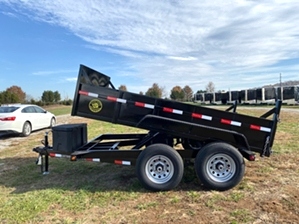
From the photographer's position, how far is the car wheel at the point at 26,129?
1180 centimetres

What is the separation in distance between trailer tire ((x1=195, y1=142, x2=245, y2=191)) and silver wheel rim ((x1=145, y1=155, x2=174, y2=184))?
463 mm

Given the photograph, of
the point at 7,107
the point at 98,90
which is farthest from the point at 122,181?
the point at 7,107

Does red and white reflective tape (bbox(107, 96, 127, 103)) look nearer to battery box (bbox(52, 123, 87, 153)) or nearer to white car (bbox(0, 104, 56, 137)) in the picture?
battery box (bbox(52, 123, 87, 153))

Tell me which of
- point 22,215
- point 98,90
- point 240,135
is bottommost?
point 22,215

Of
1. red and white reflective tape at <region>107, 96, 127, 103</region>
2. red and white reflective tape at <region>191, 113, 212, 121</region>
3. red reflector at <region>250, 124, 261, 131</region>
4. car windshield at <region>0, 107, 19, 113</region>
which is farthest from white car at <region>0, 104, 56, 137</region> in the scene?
red reflector at <region>250, 124, 261, 131</region>

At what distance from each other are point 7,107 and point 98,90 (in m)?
9.08

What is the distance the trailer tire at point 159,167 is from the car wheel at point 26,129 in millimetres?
9020

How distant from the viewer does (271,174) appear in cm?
533

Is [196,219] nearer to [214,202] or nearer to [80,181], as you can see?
[214,202]

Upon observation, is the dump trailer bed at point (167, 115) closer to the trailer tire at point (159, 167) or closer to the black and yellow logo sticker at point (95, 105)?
the black and yellow logo sticker at point (95, 105)

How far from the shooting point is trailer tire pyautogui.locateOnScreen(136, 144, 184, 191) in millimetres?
4445

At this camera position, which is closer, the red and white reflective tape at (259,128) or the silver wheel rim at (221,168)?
the silver wheel rim at (221,168)

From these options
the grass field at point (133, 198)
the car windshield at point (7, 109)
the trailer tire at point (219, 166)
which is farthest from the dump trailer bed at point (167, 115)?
the car windshield at point (7, 109)

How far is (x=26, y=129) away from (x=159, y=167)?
9.33 metres
